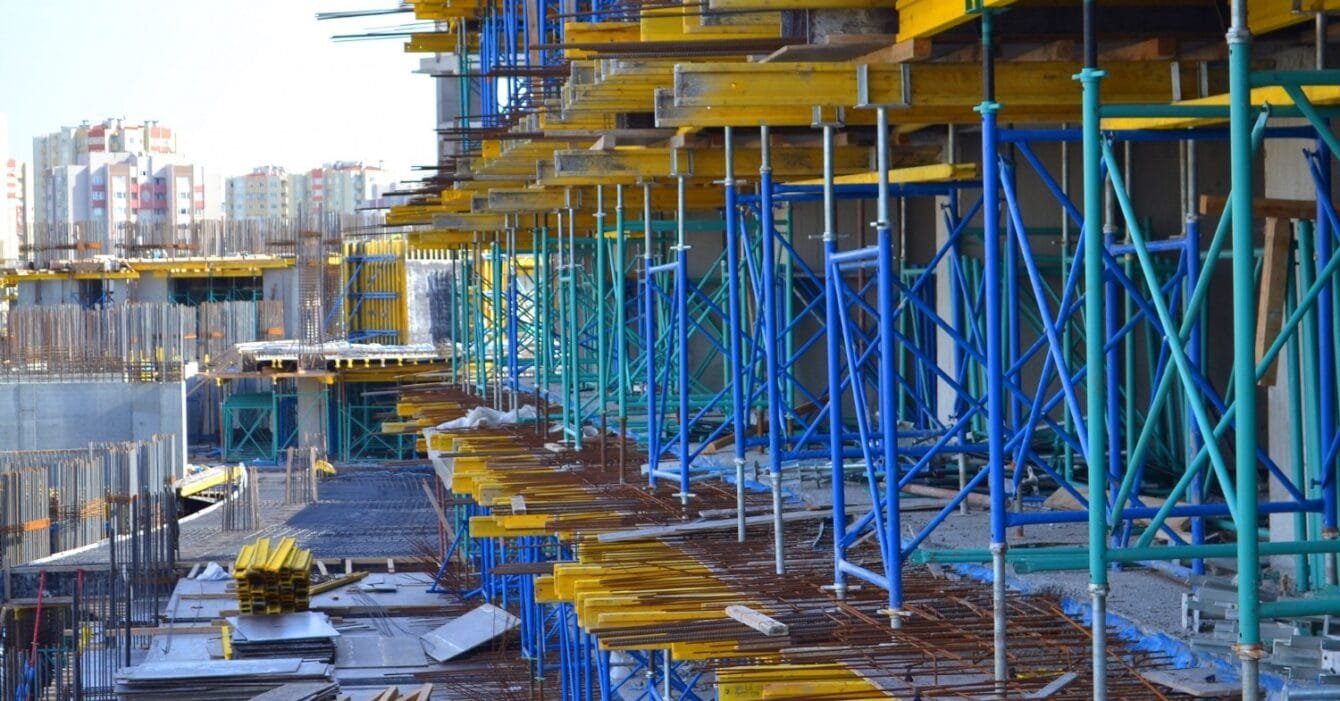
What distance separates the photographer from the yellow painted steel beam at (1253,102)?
734cm

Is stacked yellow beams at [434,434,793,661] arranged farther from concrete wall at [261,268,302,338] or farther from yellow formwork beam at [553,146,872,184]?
concrete wall at [261,268,302,338]

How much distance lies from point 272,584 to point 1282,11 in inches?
710

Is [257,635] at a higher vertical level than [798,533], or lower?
lower

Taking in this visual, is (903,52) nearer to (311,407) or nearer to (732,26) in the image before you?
(732,26)

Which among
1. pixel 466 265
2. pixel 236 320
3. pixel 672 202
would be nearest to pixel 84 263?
pixel 236 320

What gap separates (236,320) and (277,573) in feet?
112

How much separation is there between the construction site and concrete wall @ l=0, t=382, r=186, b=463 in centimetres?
910

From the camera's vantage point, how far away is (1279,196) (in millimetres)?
10562

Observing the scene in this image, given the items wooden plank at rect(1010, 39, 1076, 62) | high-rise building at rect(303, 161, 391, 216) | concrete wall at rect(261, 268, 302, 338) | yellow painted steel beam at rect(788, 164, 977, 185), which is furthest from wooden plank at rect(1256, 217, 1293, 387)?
high-rise building at rect(303, 161, 391, 216)

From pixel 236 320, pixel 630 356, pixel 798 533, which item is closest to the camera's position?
pixel 798 533

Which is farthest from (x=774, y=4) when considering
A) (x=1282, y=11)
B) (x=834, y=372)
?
(x=834, y=372)

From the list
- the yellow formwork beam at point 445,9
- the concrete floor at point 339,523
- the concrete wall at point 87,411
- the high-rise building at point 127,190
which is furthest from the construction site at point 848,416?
the high-rise building at point 127,190

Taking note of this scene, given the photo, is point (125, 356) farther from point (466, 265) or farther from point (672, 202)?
point (672, 202)

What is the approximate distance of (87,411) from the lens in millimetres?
42531
